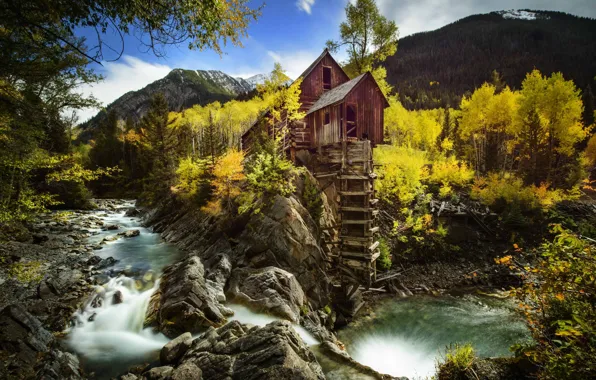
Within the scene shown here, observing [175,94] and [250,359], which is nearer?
[250,359]

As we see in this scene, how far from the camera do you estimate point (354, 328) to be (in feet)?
42.3

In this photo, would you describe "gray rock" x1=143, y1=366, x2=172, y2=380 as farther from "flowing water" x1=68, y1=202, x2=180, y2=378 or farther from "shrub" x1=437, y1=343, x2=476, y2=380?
"shrub" x1=437, y1=343, x2=476, y2=380

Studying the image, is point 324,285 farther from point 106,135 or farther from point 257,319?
point 106,135

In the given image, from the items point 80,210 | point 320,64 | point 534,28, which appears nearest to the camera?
point 320,64

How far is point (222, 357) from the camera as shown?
6.19 meters

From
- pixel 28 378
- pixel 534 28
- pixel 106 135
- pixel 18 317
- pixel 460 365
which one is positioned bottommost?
pixel 460 365

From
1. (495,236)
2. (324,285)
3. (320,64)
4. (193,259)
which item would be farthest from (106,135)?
(495,236)

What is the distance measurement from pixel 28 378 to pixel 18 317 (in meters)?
2.43

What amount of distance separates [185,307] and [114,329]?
109 inches

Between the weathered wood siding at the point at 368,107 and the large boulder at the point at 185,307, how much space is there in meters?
14.1

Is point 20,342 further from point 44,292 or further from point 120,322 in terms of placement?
point 44,292

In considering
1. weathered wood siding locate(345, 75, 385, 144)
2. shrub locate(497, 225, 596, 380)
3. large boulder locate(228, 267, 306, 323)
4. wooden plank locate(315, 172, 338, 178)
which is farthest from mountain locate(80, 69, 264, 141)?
shrub locate(497, 225, 596, 380)

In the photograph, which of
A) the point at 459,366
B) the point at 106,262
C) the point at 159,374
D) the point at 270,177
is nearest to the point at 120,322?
the point at 159,374

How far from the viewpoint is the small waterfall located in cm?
779
